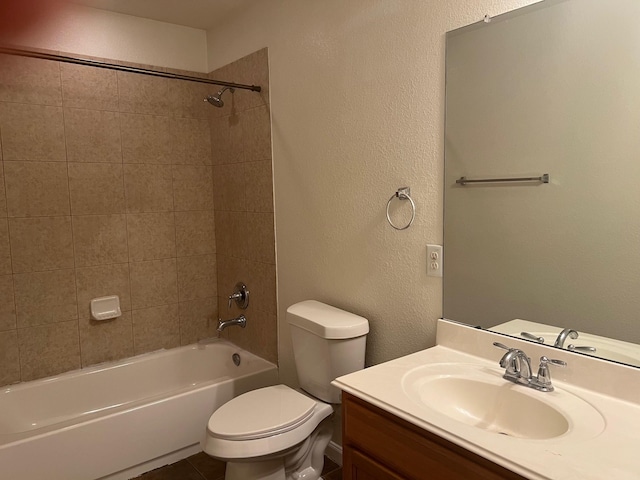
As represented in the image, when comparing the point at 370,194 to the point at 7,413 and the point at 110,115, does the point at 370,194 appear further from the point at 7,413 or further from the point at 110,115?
the point at 7,413

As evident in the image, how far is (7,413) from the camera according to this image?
98.5 inches

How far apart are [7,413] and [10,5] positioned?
7.13ft

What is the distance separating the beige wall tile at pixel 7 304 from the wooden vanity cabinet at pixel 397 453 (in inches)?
82.2

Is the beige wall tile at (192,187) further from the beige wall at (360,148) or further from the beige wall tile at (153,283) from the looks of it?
the beige wall at (360,148)

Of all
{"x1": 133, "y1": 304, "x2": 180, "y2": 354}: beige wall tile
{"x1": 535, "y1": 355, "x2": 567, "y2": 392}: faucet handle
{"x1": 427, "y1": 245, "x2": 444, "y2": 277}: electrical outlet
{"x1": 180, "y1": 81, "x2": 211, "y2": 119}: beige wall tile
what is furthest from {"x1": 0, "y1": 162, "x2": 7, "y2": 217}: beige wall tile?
{"x1": 535, "y1": 355, "x2": 567, "y2": 392}: faucet handle

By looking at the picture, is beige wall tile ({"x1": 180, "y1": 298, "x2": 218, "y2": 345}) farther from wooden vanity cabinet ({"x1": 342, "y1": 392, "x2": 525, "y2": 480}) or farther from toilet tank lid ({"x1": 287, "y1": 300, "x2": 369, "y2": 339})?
wooden vanity cabinet ({"x1": 342, "y1": 392, "x2": 525, "y2": 480})

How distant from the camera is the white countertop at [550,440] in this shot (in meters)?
0.99

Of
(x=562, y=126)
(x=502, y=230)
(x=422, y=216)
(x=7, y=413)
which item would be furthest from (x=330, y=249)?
(x=7, y=413)

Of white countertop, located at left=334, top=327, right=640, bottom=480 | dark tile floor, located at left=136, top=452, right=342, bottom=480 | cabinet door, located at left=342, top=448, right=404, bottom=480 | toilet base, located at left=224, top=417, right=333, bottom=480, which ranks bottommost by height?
dark tile floor, located at left=136, top=452, right=342, bottom=480

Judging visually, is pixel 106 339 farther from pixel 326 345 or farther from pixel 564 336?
pixel 564 336

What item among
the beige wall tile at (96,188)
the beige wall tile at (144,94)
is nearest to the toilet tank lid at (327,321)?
the beige wall tile at (96,188)

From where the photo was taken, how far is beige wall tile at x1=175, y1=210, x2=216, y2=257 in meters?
3.12

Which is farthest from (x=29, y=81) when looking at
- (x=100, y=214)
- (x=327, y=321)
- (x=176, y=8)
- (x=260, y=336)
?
(x=327, y=321)

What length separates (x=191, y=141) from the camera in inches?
123
